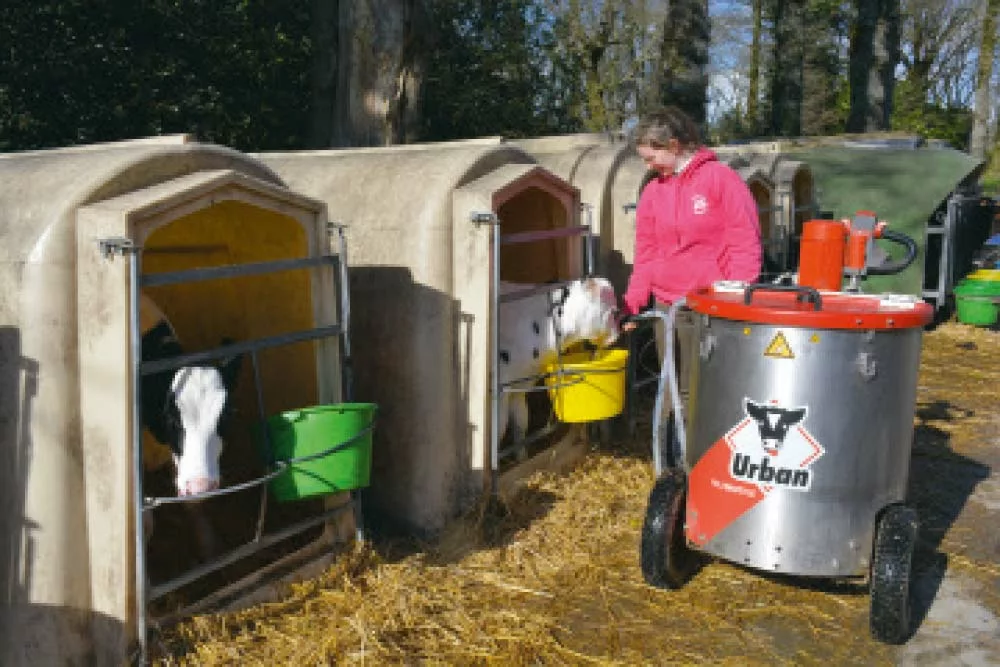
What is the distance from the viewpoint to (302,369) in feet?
14.4

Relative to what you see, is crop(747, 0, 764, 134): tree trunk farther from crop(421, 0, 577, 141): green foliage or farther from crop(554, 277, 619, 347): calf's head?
crop(554, 277, 619, 347): calf's head

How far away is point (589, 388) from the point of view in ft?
15.9

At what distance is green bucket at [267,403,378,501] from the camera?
3354mm

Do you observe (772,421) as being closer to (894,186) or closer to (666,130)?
(666,130)

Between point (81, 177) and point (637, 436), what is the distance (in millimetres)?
4044

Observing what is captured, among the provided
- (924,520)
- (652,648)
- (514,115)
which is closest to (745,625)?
(652,648)

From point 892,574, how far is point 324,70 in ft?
27.7

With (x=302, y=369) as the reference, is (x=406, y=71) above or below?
above

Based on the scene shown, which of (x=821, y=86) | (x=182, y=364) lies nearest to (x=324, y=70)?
(x=182, y=364)

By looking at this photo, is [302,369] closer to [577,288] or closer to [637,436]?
[577,288]

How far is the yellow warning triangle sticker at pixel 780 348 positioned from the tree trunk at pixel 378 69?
620 centimetres

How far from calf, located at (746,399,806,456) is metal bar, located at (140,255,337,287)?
1.82m

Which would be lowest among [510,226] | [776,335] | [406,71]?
[776,335]

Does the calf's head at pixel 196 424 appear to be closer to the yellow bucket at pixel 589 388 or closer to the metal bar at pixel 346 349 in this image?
the metal bar at pixel 346 349
